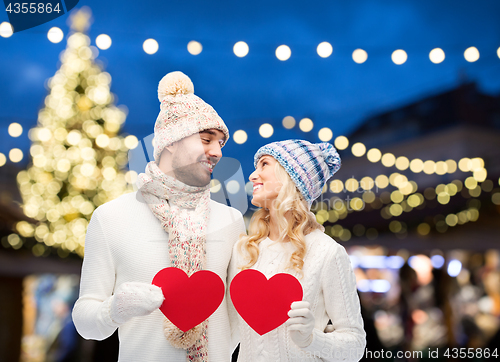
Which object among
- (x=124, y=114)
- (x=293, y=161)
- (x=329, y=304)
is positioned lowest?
(x=329, y=304)

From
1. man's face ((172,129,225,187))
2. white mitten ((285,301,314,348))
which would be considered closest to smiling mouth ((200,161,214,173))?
man's face ((172,129,225,187))

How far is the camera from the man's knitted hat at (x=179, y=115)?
1685 mm

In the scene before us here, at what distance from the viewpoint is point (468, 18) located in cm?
377

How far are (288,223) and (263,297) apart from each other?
369 millimetres

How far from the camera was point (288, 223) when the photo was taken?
1.72 m

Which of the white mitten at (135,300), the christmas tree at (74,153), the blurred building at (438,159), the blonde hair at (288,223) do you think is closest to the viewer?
the white mitten at (135,300)

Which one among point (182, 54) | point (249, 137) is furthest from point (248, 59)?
point (249, 137)

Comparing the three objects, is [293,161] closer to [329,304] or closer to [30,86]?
[329,304]

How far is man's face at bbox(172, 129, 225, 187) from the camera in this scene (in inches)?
65.9

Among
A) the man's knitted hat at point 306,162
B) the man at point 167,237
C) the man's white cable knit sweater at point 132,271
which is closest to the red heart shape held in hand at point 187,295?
the man at point 167,237

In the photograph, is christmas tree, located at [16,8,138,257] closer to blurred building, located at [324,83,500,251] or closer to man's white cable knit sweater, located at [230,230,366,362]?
man's white cable knit sweater, located at [230,230,366,362]

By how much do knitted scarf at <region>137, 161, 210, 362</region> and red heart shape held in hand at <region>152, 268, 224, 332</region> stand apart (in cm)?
10

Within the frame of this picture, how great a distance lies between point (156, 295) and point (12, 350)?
12.2 ft

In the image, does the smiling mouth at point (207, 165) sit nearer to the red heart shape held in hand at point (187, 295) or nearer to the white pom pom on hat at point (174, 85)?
the white pom pom on hat at point (174, 85)
